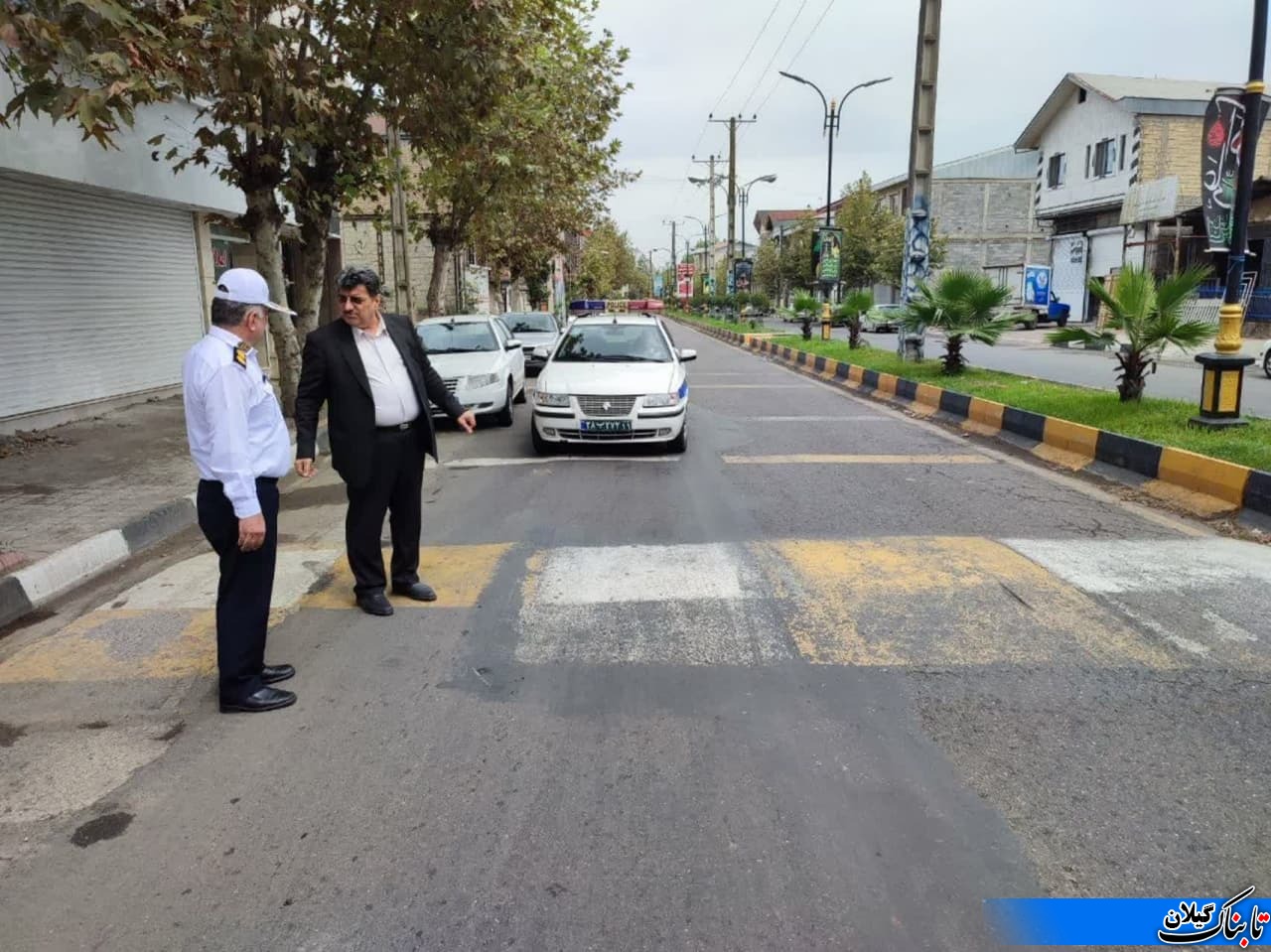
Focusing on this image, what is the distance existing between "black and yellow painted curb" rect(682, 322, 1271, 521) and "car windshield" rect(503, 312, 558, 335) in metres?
9.04

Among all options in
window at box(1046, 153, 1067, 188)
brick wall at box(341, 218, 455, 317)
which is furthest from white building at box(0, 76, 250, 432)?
window at box(1046, 153, 1067, 188)

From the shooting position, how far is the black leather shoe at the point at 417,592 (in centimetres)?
507

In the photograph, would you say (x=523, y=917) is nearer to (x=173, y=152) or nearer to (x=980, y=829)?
(x=980, y=829)

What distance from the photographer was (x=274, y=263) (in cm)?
1104

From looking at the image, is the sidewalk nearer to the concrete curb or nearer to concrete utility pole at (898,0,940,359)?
the concrete curb

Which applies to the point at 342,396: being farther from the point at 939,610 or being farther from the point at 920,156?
the point at 920,156

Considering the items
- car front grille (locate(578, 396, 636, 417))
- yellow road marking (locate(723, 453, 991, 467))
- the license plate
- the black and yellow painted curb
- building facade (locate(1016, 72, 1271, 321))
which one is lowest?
yellow road marking (locate(723, 453, 991, 467))

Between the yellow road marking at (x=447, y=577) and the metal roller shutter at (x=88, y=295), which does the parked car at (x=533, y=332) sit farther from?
the yellow road marking at (x=447, y=577)

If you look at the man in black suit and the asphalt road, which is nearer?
the asphalt road

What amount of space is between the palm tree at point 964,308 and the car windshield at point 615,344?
5.51 m

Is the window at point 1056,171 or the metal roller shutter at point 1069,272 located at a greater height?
the window at point 1056,171

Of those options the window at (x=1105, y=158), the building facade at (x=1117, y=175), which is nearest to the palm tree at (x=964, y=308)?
the building facade at (x=1117, y=175)

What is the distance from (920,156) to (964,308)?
14.7 ft

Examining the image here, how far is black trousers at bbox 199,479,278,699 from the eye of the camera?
3.74m
